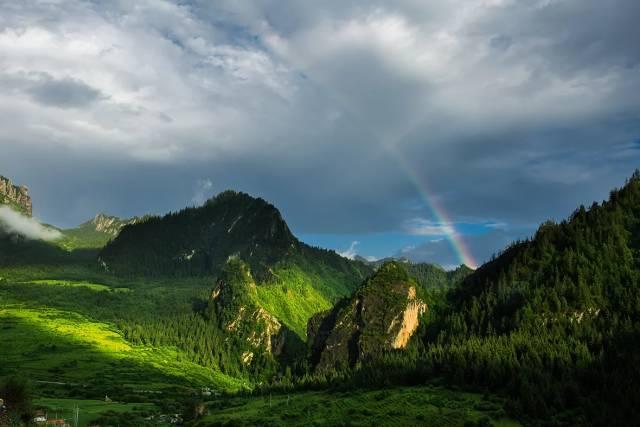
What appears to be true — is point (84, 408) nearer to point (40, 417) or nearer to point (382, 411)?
point (40, 417)

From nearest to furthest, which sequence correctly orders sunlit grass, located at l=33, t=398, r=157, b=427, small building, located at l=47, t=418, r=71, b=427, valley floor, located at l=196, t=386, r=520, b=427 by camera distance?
small building, located at l=47, t=418, r=71, b=427, valley floor, located at l=196, t=386, r=520, b=427, sunlit grass, located at l=33, t=398, r=157, b=427

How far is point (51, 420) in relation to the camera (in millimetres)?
131875

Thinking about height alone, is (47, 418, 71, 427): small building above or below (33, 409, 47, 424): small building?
below

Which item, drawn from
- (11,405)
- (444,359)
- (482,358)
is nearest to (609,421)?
(482,358)

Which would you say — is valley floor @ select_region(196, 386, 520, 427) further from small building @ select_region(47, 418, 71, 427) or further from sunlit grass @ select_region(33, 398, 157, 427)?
small building @ select_region(47, 418, 71, 427)

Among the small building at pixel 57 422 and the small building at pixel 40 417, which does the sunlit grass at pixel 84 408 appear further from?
the small building at pixel 40 417

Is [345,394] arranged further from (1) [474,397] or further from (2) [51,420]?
(2) [51,420]

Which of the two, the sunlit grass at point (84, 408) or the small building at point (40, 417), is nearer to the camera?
the small building at point (40, 417)

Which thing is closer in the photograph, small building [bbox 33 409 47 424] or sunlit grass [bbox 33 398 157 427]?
small building [bbox 33 409 47 424]

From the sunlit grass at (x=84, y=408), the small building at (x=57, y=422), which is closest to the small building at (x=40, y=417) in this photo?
the small building at (x=57, y=422)

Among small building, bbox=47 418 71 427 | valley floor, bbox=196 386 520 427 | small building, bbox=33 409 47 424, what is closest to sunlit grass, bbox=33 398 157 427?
small building, bbox=47 418 71 427

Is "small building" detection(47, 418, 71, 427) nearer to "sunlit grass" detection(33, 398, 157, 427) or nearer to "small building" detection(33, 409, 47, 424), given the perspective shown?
"small building" detection(33, 409, 47, 424)

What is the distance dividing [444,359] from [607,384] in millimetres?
53362

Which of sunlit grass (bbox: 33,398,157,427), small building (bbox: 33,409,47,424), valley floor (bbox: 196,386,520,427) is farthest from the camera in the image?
sunlit grass (bbox: 33,398,157,427)
